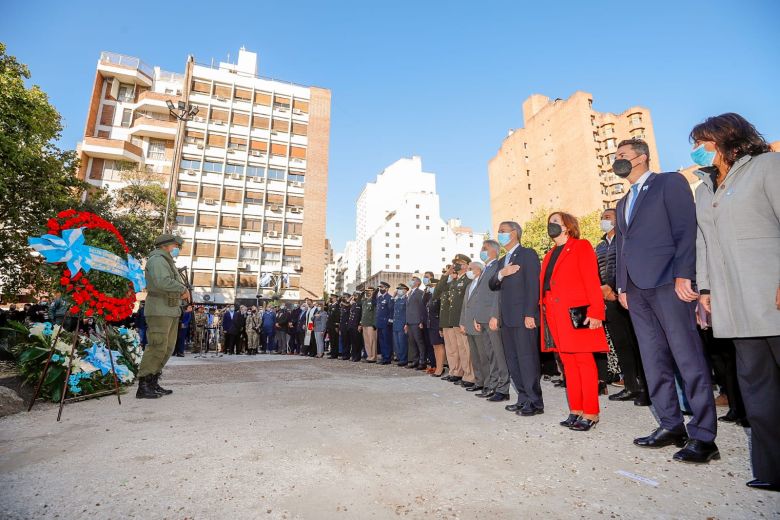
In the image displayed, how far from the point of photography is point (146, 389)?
4.84m

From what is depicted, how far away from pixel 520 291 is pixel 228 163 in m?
39.4

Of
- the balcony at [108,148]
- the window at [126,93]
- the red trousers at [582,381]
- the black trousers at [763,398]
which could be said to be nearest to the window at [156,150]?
the balcony at [108,148]

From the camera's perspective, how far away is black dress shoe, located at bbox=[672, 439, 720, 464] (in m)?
2.37

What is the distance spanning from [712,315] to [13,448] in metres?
4.77

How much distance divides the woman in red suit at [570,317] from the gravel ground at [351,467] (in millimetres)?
301

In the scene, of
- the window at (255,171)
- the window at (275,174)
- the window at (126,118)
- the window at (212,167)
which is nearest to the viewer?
the window at (212,167)

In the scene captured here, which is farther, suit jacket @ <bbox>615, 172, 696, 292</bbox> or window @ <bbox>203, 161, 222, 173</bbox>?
window @ <bbox>203, 161, 222, 173</bbox>

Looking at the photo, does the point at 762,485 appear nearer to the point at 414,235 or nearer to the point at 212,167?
the point at 212,167

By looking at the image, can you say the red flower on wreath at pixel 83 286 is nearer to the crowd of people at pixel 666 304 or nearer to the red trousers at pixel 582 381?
the crowd of people at pixel 666 304

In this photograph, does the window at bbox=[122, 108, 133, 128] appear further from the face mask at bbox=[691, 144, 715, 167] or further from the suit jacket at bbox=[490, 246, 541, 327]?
the face mask at bbox=[691, 144, 715, 167]

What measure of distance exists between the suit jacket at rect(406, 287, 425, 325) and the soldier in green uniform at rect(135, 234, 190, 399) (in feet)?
16.4

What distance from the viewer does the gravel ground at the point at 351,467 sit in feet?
5.88

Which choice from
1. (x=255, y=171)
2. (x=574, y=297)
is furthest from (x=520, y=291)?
(x=255, y=171)

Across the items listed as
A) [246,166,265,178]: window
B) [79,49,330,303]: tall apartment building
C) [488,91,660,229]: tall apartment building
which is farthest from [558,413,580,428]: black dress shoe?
[488,91,660,229]: tall apartment building
